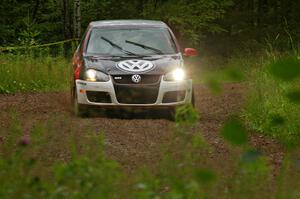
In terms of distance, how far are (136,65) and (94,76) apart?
673 mm

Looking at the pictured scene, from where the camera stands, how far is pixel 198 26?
3103 cm

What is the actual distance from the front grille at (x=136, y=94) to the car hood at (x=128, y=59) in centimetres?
22

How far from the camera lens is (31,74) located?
19094 millimetres

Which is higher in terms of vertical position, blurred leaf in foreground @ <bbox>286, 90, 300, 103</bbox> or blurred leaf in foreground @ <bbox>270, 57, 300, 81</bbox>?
blurred leaf in foreground @ <bbox>270, 57, 300, 81</bbox>

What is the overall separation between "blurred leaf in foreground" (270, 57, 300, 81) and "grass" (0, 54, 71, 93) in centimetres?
1443

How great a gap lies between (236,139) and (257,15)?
36.7 metres

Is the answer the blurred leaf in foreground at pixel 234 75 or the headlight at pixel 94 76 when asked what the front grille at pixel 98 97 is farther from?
the blurred leaf in foreground at pixel 234 75

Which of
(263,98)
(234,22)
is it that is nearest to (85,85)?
(263,98)

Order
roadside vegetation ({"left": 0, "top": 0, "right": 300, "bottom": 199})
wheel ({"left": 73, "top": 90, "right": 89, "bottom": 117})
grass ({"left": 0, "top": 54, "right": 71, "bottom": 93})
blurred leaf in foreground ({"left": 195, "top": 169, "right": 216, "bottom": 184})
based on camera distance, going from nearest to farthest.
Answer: blurred leaf in foreground ({"left": 195, "top": 169, "right": 216, "bottom": 184}) < roadside vegetation ({"left": 0, "top": 0, "right": 300, "bottom": 199}) < wheel ({"left": 73, "top": 90, "right": 89, "bottom": 117}) < grass ({"left": 0, "top": 54, "right": 71, "bottom": 93})

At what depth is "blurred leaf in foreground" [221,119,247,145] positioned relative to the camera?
10.7 feet

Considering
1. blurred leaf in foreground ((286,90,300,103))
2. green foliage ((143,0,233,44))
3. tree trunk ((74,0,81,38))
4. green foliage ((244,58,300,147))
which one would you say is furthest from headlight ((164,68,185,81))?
green foliage ((143,0,233,44))

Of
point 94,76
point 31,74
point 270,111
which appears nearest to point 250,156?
point 270,111

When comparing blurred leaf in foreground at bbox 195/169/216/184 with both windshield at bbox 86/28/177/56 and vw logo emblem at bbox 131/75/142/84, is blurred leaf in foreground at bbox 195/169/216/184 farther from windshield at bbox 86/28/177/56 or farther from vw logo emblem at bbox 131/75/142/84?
windshield at bbox 86/28/177/56

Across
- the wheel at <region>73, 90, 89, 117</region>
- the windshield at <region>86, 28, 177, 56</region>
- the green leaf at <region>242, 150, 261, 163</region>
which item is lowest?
the wheel at <region>73, 90, 89, 117</region>
